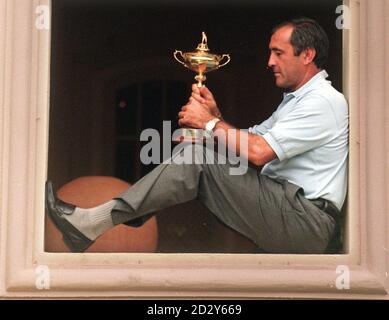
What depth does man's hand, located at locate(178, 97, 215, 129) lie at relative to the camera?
23.3ft

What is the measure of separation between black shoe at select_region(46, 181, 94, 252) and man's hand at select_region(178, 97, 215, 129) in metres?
0.67

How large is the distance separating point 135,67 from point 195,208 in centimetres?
73

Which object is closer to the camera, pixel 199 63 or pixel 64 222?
pixel 64 222

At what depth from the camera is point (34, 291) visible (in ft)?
22.8

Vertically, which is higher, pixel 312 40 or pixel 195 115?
pixel 312 40

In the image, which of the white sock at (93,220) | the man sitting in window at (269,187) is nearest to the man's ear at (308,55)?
the man sitting in window at (269,187)

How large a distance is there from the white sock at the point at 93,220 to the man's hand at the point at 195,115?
21.3 inches

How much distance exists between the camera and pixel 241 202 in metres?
7.07

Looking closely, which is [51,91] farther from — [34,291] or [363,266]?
[363,266]

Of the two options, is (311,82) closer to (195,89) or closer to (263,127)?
(263,127)

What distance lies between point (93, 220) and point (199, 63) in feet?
2.92

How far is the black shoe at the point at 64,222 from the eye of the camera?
23.0 feet

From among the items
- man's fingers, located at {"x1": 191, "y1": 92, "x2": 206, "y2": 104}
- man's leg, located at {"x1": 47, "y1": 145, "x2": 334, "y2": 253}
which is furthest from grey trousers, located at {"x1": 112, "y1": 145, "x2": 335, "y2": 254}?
man's fingers, located at {"x1": 191, "y1": 92, "x2": 206, "y2": 104}

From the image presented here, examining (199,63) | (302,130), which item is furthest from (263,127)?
(199,63)
